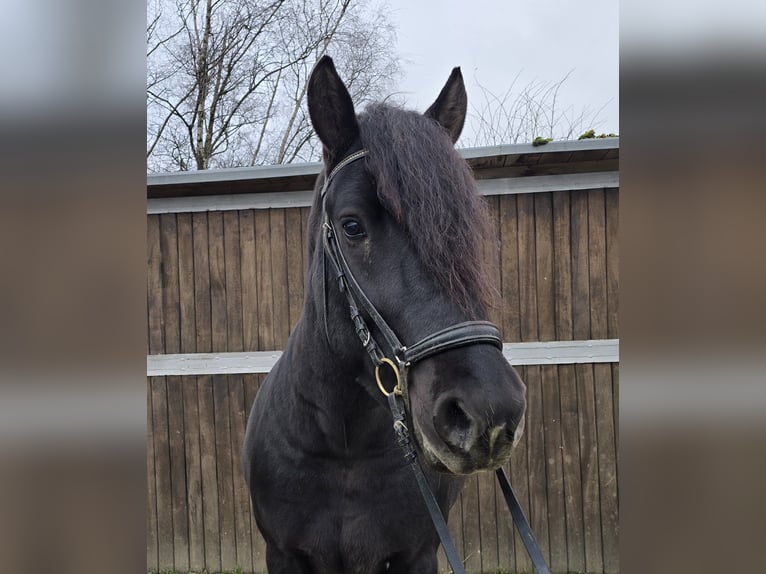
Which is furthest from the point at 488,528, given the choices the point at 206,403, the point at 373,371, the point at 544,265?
the point at 373,371

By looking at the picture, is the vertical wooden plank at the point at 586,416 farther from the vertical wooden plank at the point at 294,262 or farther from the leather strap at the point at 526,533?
the leather strap at the point at 526,533

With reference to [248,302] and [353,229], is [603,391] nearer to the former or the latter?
[248,302]

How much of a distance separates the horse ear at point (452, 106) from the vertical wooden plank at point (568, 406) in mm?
2606

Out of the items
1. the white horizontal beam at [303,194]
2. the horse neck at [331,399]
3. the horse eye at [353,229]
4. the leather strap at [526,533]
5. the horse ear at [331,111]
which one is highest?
the white horizontal beam at [303,194]

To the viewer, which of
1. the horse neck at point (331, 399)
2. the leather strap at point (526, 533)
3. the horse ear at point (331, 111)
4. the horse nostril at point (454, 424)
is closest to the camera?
the leather strap at point (526, 533)

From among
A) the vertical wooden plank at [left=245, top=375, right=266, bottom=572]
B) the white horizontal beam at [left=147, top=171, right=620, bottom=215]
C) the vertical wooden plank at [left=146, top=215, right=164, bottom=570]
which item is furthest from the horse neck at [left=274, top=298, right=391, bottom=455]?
the vertical wooden plank at [left=146, top=215, right=164, bottom=570]

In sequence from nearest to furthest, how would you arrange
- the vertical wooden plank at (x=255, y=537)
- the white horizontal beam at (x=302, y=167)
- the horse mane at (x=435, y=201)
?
the horse mane at (x=435, y=201)
the white horizontal beam at (x=302, y=167)
the vertical wooden plank at (x=255, y=537)

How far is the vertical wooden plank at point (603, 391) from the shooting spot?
4477 millimetres

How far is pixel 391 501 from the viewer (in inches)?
82.8

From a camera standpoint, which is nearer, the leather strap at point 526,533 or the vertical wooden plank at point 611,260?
the leather strap at point 526,533

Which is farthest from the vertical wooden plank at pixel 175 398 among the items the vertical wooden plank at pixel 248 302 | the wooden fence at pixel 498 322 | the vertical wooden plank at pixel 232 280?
→ the vertical wooden plank at pixel 248 302

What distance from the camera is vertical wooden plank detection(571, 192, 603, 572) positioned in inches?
176

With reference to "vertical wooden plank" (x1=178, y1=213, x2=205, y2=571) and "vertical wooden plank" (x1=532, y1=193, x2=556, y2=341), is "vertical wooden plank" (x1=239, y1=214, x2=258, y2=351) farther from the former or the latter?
"vertical wooden plank" (x1=532, y1=193, x2=556, y2=341)
